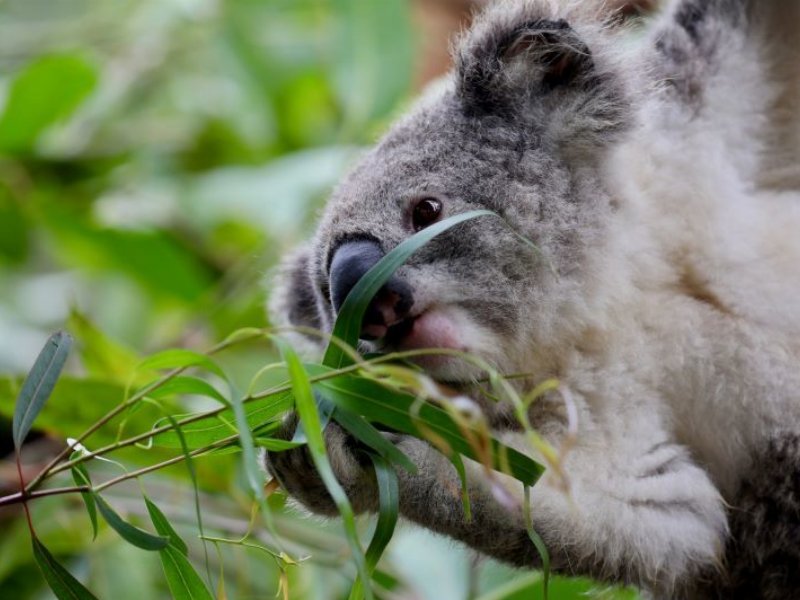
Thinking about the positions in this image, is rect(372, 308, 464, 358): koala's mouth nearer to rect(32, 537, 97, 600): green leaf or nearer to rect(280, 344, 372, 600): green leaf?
rect(280, 344, 372, 600): green leaf

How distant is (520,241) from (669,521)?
2.12 feet

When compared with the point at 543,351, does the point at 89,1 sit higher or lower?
higher

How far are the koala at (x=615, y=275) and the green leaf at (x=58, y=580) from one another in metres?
0.45

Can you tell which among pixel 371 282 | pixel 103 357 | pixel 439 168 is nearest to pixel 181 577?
pixel 371 282

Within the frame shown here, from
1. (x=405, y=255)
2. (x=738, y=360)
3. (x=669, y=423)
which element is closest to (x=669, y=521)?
(x=669, y=423)

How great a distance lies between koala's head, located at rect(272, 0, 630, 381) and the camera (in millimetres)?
2223

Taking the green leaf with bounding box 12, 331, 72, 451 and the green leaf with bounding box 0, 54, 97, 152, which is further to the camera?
the green leaf with bounding box 0, 54, 97, 152

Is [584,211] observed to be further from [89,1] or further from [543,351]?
[89,1]

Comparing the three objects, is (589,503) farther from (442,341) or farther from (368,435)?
(368,435)

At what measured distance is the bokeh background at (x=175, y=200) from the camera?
3.31 m

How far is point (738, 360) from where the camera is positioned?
245 cm

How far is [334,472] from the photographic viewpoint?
1.99 meters

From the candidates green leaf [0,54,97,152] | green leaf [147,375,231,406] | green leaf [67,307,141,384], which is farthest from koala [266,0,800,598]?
green leaf [0,54,97,152]

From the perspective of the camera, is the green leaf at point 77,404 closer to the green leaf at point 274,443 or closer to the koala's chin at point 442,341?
the koala's chin at point 442,341
